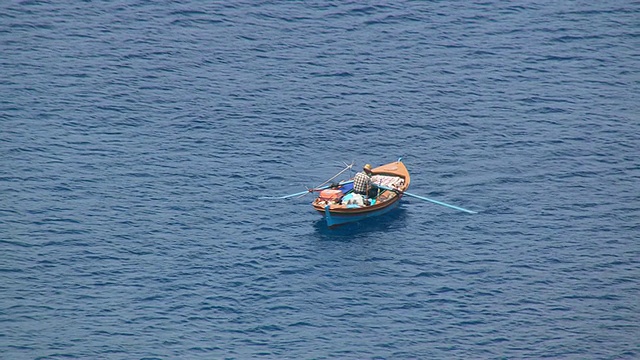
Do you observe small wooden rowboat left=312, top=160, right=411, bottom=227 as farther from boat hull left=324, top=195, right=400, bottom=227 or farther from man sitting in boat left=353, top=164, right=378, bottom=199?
man sitting in boat left=353, top=164, right=378, bottom=199

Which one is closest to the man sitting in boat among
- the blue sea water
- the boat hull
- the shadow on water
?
the boat hull

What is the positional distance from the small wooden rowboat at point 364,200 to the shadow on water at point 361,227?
2.00 ft

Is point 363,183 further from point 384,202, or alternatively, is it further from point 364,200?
point 384,202

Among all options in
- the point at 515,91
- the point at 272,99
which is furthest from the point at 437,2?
the point at 272,99

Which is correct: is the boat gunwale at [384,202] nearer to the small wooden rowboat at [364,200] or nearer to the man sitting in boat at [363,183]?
the small wooden rowboat at [364,200]

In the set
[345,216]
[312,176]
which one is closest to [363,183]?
[345,216]

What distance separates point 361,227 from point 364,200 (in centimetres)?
274

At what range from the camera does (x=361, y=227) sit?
10138 cm

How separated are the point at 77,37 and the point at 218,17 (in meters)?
18.8

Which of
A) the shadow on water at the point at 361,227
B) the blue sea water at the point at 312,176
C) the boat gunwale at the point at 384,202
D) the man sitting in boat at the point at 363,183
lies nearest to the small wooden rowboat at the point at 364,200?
the boat gunwale at the point at 384,202

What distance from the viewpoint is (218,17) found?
13588cm

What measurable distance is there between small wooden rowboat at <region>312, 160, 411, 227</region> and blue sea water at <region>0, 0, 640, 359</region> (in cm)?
146

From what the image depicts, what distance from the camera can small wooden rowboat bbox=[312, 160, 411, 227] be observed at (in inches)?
3920

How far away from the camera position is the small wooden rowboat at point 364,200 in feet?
327
